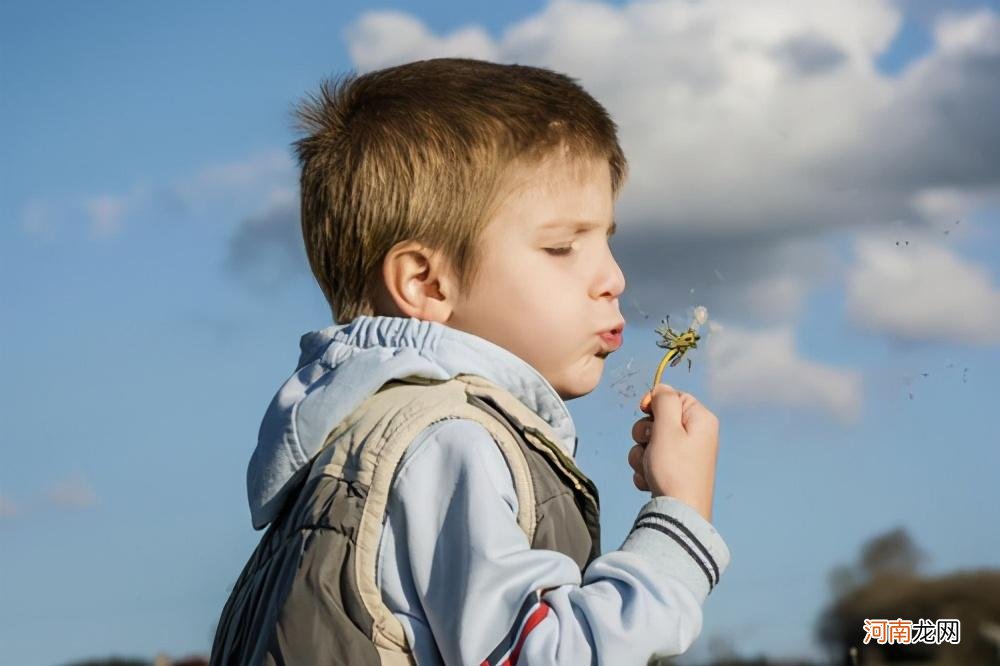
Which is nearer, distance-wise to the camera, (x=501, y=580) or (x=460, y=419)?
(x=501, y=580)

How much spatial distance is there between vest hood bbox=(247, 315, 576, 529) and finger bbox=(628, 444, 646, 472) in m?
0.15

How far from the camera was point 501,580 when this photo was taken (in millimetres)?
2289

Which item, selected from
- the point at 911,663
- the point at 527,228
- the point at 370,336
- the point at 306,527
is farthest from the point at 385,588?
the point at 911,663

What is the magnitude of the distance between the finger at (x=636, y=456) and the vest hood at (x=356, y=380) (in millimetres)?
145

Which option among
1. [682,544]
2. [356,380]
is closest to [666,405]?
[682,544]

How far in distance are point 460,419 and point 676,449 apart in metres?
0.50

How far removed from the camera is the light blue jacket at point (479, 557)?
2281mm

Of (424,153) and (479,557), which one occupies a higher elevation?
(424,153)

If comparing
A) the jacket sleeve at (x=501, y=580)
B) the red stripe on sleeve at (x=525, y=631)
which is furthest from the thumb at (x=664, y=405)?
the red stripe on sleeve at (x=525, y=631)

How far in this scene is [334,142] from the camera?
296 cm

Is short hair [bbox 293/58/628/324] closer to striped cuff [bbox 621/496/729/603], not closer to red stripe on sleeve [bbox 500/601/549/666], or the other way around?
striped cuff [bbox 621/496/729/603]

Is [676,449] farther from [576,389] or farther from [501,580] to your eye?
[501,580]

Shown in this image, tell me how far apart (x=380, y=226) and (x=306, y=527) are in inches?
26.9

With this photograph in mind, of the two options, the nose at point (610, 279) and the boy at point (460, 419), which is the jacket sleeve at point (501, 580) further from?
the nose at point (610, 279)
